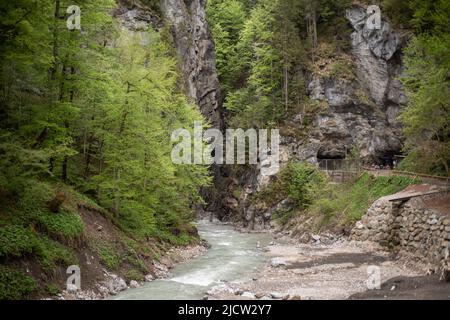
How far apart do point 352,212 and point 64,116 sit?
21.1m

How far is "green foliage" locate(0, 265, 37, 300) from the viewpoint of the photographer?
10555mm

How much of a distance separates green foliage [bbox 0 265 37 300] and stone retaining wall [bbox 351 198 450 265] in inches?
610

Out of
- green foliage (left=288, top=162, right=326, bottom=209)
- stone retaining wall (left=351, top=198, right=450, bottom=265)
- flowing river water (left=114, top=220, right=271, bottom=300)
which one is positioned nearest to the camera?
flowing river water (left=114, top=220, right=271, bottom=300)

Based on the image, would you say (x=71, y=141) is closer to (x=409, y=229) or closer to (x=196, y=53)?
(x=409, y=229)

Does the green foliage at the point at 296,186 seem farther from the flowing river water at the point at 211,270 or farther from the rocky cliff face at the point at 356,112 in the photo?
the flowing river water at the point at 211,270

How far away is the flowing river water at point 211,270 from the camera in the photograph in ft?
47.8

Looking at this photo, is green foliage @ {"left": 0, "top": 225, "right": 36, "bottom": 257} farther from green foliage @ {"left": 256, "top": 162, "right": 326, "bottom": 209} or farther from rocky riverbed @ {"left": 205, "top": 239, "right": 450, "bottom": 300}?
green foliage @ {"left": 256, "top": 162, "right": 326, "bottom": 209}

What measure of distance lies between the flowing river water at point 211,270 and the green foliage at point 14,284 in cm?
327

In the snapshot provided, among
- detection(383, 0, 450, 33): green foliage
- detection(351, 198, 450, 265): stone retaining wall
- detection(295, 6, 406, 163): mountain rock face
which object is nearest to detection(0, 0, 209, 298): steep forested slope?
detection(351, 198, 450, 265): stone retaining wall

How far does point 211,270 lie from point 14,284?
407 inches
